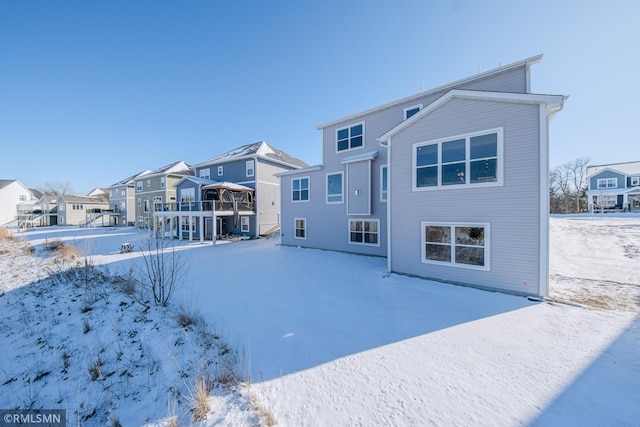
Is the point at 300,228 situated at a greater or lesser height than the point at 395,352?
greater

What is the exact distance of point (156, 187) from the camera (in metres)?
27.6

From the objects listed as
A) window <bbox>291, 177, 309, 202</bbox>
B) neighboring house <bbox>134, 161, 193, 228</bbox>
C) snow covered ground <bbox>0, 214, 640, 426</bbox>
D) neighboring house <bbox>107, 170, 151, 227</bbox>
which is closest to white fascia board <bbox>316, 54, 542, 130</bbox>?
window <bbox>291, 177, 309, 202</bbox>

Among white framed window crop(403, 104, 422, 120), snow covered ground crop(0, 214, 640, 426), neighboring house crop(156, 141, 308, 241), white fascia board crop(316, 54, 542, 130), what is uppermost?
white fascia board crop(316, 54, 542, 130)

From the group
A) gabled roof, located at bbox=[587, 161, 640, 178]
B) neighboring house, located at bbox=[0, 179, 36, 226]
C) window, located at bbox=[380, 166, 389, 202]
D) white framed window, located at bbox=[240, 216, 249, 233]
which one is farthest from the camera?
neighboring house, located at bbox=[0, 179, 36, 226]

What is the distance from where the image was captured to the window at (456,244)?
7148mm

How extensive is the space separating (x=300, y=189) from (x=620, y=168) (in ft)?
148

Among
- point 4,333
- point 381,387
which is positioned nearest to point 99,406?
point 381,387

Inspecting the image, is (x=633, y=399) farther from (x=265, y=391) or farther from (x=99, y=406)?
(x=99, y=406)

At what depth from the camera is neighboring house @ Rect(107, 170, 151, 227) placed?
110 feet

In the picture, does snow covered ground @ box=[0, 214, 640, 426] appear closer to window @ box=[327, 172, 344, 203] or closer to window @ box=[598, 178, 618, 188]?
window @ box=[327, 172, 344, 203]

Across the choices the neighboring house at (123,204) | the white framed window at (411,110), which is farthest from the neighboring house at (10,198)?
the white framed window at (411,110)

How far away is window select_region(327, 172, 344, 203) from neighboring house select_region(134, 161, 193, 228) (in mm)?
20972

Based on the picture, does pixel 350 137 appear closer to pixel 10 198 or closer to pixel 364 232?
pixel 364 232

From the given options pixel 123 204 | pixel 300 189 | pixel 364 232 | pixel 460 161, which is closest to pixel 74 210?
pixel 123 204
